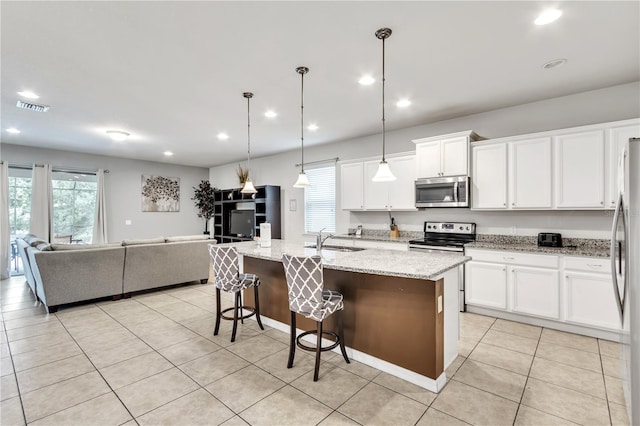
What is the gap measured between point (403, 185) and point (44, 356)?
15.5 ft

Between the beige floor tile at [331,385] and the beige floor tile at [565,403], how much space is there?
1208mm

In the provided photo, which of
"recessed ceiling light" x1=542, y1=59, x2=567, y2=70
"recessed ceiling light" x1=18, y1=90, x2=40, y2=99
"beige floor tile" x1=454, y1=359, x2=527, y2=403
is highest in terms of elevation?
"recessed ceiling light" x1=18, y1=90, x2=40, y2=99

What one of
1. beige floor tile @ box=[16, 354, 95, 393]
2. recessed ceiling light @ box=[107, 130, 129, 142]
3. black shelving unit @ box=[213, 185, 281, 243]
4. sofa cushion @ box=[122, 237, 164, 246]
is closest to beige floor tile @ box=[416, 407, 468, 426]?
beige floor tile @ box=[16, 354, 95, 393]

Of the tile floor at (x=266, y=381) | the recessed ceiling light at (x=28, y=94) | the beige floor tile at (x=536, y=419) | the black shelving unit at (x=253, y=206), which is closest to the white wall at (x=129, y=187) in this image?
the black shelving unit at (x=253, y=206)

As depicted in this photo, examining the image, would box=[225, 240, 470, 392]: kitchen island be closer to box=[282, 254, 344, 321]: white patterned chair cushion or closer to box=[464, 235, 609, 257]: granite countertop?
box=[282, 254, 344, 321]: white patterned chair cushion

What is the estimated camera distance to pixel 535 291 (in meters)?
3.44

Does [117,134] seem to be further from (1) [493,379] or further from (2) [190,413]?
(1) [493,379]

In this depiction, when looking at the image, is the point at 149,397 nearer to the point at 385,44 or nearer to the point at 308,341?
the point at 308,341

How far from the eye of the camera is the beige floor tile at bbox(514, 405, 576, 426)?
1.92 m

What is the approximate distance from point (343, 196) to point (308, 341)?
295 cm

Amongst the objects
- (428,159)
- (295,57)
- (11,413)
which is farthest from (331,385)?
(428,159)

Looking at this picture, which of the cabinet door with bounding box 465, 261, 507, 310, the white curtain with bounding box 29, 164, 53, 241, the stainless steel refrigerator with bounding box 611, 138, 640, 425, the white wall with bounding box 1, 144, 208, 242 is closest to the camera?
the stainless steel refrigerator with bounding box 611, 138, 640, 425

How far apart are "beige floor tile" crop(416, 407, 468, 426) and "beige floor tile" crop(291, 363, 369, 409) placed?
507 mm

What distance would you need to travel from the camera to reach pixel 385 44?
2561mm
